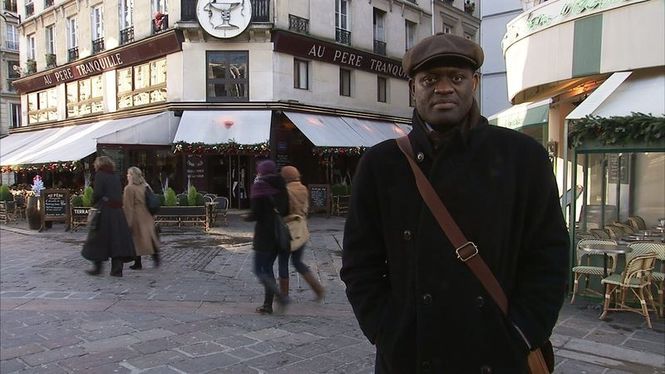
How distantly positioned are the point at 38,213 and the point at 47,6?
1506 centimetres

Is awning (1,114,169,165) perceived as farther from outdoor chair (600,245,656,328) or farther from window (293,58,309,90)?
outdoor chair (600,245,656,328)

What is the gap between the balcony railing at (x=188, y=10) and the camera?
17969 millimetres

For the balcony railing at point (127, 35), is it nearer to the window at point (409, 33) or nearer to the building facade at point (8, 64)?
the window at point (409, 33)

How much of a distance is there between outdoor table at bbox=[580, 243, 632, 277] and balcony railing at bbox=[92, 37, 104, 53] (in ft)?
66.5

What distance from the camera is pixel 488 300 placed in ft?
5.73

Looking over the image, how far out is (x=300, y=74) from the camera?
19406mm

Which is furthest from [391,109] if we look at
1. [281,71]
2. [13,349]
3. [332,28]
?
[13,349]

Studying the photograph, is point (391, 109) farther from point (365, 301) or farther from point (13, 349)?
point (365, 301)

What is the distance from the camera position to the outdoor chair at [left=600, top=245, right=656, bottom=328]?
5.57 m

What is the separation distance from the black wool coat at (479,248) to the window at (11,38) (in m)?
44.3

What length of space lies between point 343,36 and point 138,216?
567 inches

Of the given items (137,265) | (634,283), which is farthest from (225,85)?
(634,283)

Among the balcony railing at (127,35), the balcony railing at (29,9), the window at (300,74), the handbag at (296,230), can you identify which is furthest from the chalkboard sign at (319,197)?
the balcony railing at (29,9)

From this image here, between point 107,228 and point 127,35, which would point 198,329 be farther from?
point 127,35
